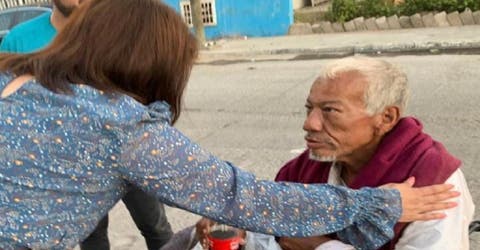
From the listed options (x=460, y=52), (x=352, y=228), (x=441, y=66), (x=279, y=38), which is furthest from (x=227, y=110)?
(x=279, y=38)

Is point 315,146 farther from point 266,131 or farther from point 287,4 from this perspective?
point 287,4

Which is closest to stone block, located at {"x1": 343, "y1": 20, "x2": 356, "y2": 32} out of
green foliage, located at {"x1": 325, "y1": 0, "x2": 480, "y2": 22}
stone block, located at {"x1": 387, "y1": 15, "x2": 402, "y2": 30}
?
green foliage, located at {"x1": 325, "y1": 0, "x2": 480, "y2": 22}

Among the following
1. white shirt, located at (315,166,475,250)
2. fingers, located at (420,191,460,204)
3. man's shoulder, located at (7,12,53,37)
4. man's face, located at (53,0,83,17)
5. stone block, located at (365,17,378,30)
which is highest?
man's face, located at (53,0,83,17)

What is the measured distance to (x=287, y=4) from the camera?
1322cm

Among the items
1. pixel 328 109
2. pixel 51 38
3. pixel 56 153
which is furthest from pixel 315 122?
pixel 51 38

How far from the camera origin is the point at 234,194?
1530 mm

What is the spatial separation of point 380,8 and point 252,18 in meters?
2.88

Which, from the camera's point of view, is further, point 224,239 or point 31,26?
point 31,26

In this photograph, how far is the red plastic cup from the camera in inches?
72.9

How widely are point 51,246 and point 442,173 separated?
1.18 metres

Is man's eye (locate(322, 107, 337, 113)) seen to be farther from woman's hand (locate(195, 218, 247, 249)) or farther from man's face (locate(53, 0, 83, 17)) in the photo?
man's face (locate(53, 0, 83, 17))

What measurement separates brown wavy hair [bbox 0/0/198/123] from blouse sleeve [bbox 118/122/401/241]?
5.4 inches

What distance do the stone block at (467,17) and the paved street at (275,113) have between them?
283 cm

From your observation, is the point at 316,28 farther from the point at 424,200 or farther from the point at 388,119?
the point at 424,200
